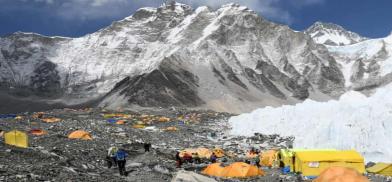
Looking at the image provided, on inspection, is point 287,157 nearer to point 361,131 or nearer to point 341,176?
point 361,131

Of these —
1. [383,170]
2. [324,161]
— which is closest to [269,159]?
[324,161]

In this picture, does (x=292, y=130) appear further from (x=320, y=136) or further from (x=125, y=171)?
(x=125, y=171)

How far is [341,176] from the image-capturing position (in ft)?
58.8

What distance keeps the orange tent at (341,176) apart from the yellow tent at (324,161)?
5577 mm

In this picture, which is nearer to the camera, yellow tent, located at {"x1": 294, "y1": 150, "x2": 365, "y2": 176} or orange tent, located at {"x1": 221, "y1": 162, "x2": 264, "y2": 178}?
yellow tent, located at {"x1": 294, "y1": 150, "x2": 365, "y2": 176}

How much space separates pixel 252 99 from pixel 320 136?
129 meters

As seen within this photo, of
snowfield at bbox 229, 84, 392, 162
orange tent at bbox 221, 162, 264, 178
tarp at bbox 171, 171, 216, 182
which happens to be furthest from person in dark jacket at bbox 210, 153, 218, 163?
tarp at bbox 171, 171, 216, 182

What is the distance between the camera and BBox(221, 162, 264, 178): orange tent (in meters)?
24.8

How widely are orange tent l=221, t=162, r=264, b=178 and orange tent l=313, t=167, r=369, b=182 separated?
615cm

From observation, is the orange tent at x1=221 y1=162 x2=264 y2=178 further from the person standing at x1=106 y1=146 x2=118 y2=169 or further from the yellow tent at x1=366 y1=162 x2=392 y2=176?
the yellow tent at x1=366 y1=162 x2=392 y2=176

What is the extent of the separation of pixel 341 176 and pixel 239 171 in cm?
754

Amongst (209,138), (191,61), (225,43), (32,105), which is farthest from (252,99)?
(209,138)

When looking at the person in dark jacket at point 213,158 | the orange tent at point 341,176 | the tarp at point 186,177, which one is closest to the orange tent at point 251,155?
the person in dark jacket at point 213,158

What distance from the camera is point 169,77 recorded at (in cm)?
15050
